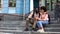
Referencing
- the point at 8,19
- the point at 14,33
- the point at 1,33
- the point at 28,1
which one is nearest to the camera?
the point at 14,33

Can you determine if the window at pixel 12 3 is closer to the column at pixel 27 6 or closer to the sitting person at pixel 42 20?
the column at pixel 27 6

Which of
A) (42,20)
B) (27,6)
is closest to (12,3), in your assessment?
(27,6)

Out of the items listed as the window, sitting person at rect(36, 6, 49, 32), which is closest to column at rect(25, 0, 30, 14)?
the window

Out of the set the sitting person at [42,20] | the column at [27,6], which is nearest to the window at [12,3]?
the column at [27,6]

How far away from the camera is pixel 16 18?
18609 millimetres

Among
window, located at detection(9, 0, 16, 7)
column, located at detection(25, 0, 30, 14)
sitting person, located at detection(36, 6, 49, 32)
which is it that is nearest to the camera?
sitting person, located at detection(36, 6, 49, 32)

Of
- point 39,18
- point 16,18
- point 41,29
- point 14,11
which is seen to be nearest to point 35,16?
point 39,18

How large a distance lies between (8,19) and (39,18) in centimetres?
811

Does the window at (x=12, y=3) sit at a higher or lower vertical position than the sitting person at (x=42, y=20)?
higher

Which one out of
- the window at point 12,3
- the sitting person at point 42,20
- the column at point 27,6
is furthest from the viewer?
the window at point 12,3

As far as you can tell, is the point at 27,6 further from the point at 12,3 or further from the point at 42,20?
the point at 42,20

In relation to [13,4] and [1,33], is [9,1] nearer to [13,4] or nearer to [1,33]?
[13,4]

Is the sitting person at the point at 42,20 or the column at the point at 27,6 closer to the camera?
the sitting person at the point at 42,20

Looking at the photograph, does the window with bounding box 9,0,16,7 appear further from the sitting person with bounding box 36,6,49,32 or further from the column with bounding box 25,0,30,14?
the sitting person with bounding box 36,6,49,32
